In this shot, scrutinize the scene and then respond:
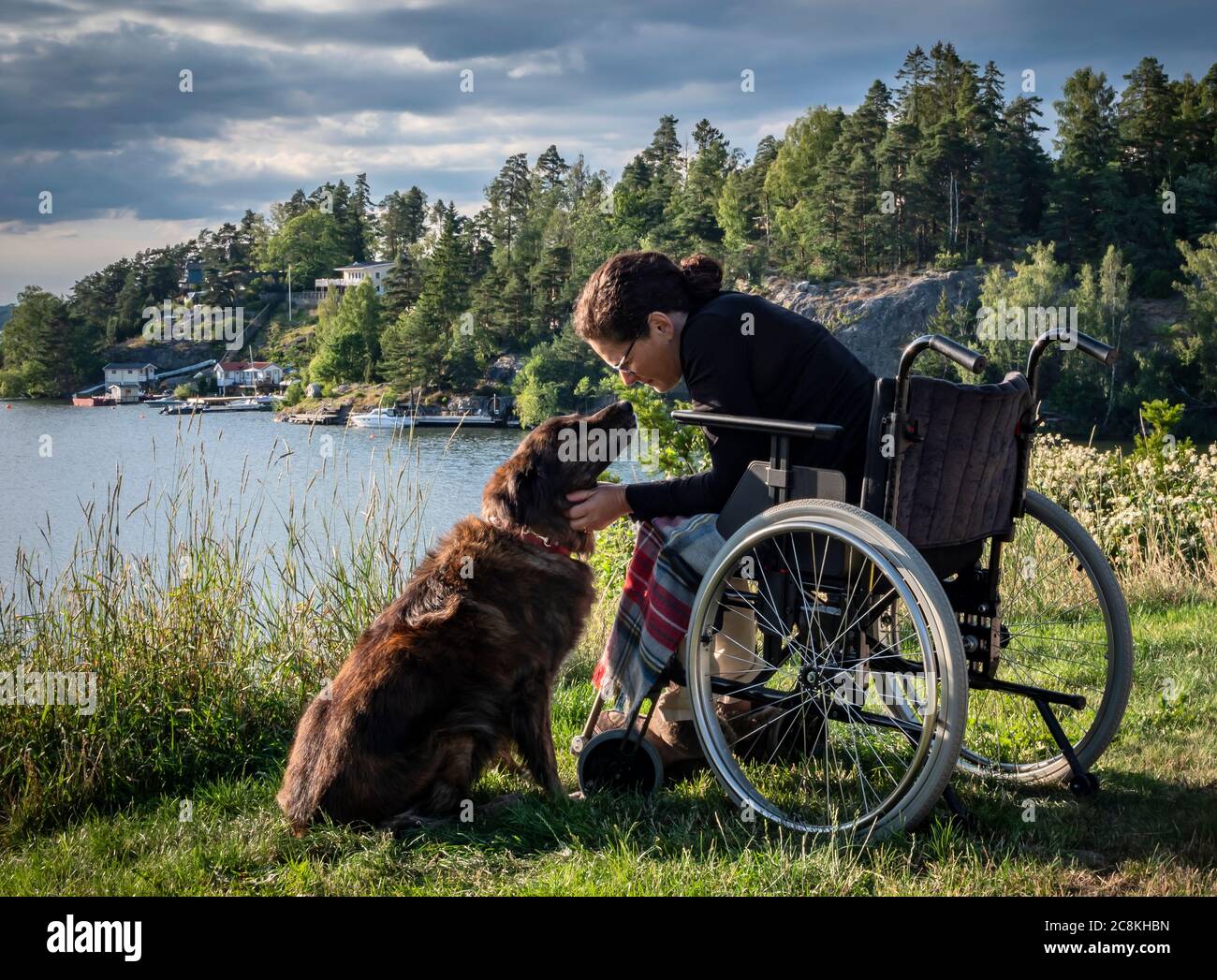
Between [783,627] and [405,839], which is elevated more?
[783,627]

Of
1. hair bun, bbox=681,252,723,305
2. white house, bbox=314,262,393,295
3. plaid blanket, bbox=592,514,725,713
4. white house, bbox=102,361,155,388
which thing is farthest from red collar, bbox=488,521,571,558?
white house, bbox=314,262,393,295

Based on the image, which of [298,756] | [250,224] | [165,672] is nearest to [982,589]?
[298,756]

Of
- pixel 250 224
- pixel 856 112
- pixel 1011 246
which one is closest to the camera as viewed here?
pixel 1011 246

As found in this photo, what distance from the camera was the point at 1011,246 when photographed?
50.3 meters

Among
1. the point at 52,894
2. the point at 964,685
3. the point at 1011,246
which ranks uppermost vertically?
the point at 1011,246

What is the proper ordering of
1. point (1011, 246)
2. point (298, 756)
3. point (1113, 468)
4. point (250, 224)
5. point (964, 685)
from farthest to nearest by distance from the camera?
point (250, 224) < point (1011, 246) < point (1113, 468) < point (298, 756) < point (964, 685)

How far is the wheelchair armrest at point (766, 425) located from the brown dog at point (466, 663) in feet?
1.29

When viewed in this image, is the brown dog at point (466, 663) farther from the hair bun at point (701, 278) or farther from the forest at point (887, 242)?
the forest at point (887, 242)

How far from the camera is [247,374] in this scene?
53250mm

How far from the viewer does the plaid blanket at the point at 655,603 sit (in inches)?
98.1

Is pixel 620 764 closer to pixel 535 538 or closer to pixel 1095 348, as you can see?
pixel 535 538

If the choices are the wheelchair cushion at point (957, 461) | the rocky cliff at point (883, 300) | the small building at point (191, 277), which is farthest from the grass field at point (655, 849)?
the small building at point (191, 277)

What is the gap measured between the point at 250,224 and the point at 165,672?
260 feet
